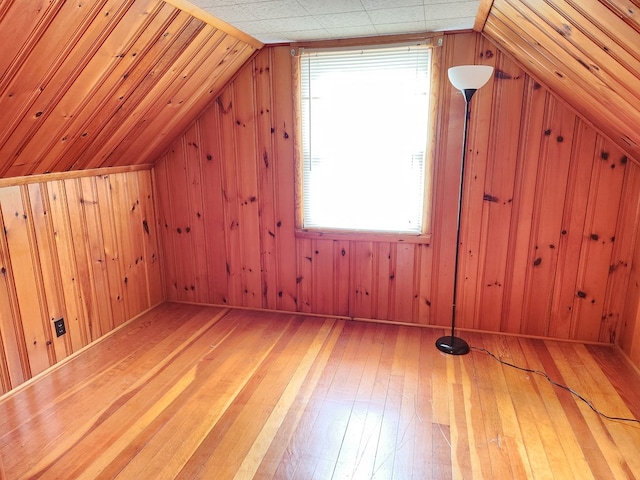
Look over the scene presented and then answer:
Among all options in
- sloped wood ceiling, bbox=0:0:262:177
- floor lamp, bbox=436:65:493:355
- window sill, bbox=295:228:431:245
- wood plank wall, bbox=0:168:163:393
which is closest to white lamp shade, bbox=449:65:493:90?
floor lamp, bbox=436:65:493:355

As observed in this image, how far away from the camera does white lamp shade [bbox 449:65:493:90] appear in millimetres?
2354

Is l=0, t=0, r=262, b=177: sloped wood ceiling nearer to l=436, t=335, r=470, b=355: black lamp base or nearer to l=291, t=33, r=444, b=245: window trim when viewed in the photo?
l=291, t=33, r=444, b=245: window trim

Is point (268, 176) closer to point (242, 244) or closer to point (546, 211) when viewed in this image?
point (242, 244)

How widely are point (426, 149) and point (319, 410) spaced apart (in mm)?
1800

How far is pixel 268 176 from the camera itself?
328cm

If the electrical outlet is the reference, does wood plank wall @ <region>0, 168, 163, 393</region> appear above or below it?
above

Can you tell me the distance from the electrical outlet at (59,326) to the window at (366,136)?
1.79 m

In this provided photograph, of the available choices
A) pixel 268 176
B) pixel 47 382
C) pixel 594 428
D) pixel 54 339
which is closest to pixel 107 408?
pixel 47 382

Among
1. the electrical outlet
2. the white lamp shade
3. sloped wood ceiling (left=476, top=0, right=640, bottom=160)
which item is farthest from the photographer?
the electrical outlet

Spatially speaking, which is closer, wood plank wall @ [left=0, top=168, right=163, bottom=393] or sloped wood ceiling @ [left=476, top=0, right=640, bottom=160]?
sloped wood ceiling @ [left=476, top=0, right=640, bottom=160]

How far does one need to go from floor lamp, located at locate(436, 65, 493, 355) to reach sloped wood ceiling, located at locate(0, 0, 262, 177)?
1342 mm

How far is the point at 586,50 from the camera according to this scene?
1714mm

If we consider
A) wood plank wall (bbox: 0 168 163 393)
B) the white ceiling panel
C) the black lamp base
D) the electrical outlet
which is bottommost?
the black lamp base

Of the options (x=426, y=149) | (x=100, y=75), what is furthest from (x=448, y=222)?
(x=100, y=75)
